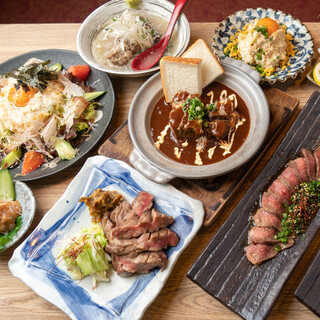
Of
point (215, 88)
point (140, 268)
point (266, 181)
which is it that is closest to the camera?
point (140, 268)

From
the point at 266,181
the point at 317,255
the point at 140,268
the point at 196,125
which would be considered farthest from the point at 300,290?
the point at 196,125

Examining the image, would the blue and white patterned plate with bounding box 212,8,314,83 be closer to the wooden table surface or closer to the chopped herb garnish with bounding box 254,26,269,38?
the wooden table surface

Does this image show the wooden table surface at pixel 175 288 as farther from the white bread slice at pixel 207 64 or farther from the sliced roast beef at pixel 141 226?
the white bread slice at pixel 207 64

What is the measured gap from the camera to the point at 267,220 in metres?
2.49

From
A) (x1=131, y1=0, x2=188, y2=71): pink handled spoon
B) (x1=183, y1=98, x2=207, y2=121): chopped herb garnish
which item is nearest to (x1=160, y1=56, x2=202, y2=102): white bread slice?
(x1=183, y1=98, x2=207, y2=121): chopped herb garnish

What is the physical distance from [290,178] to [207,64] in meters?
1.19

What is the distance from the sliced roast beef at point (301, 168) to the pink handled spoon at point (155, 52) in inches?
65.3

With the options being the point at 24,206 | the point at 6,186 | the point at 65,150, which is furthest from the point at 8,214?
the point at 65,150

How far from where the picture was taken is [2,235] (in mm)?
2826

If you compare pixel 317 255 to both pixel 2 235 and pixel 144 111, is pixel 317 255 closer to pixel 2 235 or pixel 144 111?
pixel 144 111

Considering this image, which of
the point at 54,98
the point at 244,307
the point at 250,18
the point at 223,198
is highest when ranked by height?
the point at 250,18

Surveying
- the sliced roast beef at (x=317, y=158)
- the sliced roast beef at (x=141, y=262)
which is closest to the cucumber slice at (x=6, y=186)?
the sliced roast beef at (x=141, y=262)

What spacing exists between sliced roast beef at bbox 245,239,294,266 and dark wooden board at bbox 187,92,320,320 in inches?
1.2

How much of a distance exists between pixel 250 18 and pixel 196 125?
5.07 feet
